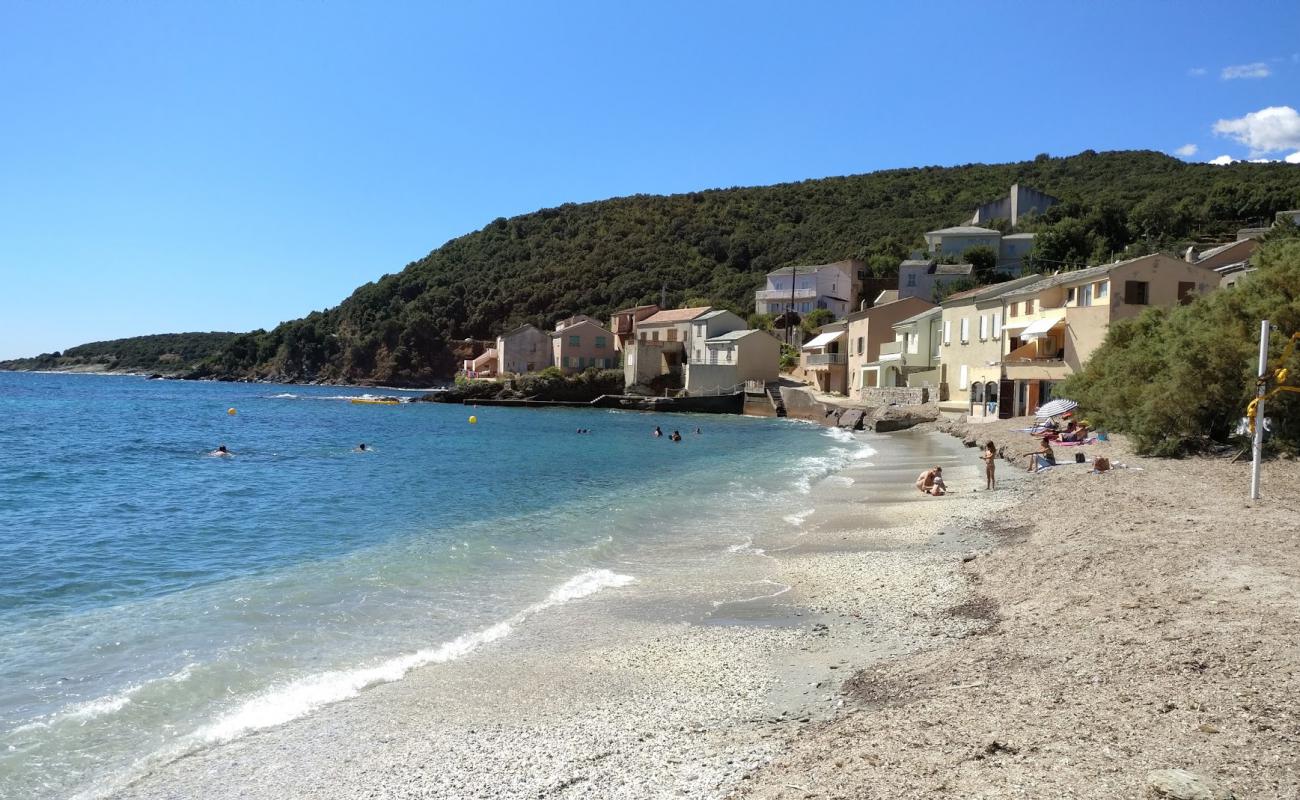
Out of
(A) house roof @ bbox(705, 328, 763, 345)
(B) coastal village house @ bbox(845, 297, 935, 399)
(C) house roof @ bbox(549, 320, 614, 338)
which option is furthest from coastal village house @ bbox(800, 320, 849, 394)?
(C) house roof @ bbox(549, 320, 614, 338)

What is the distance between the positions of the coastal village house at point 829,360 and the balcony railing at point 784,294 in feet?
54.1

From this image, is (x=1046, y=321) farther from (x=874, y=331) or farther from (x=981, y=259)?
(x=981, y=259)

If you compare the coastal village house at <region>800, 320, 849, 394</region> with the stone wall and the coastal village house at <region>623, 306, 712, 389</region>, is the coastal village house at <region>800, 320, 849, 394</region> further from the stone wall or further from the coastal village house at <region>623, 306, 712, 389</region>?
the coastal village house at <region>623, 306, 712, 389</region>

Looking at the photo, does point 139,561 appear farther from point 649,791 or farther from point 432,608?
point 649,791

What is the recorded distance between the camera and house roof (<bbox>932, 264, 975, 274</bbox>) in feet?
252

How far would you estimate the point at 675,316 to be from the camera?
85875 mm

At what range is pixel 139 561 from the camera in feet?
47.5

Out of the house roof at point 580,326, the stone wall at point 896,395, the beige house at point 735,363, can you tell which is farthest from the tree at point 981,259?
the house roof at point 580,326

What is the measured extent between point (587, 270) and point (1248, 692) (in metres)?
123

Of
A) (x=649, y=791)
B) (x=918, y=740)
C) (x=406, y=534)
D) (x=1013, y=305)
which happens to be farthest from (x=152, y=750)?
(x=1013, y=305)

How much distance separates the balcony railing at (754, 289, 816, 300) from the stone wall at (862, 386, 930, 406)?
3250 cm

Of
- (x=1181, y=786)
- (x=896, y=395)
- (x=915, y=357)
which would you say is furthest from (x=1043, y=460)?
(x=915, y=357)

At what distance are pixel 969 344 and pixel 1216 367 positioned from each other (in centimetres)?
2766

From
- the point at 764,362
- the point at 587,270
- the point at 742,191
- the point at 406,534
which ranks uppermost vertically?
the point at 742,191
